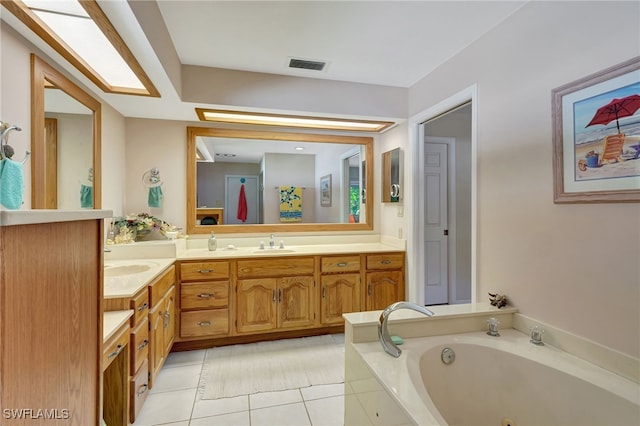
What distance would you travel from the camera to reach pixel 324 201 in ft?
11.3

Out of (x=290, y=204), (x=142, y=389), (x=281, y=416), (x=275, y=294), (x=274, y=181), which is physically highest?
(x=274, y=181)

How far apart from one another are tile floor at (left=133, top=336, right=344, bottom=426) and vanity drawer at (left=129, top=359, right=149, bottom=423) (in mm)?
86

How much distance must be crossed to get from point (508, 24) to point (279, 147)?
228 centimetres

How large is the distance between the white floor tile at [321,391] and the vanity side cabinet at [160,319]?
103 cm

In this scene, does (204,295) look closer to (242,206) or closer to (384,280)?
(242,206)

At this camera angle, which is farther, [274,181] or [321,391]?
[274,181]

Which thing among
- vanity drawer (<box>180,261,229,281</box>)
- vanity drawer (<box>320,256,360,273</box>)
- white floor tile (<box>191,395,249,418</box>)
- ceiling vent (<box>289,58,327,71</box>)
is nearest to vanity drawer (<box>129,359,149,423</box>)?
white floor tile (<box>191,395,249,418</box>)

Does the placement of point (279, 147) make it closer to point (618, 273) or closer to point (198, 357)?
point (198, 357)

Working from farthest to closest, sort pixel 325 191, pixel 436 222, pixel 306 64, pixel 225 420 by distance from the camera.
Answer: pixel 436 222, pixel 325 191, pixel 306 64, pixel 225 420

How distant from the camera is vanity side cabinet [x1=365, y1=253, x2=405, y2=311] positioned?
9.56ft

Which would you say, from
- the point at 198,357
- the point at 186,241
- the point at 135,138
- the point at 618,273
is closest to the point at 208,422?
the point at 198,357

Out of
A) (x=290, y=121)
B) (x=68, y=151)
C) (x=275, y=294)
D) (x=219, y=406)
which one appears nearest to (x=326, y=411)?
(x=219, y=406)

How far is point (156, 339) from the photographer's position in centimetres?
196

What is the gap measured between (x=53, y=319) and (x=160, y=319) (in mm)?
1561
